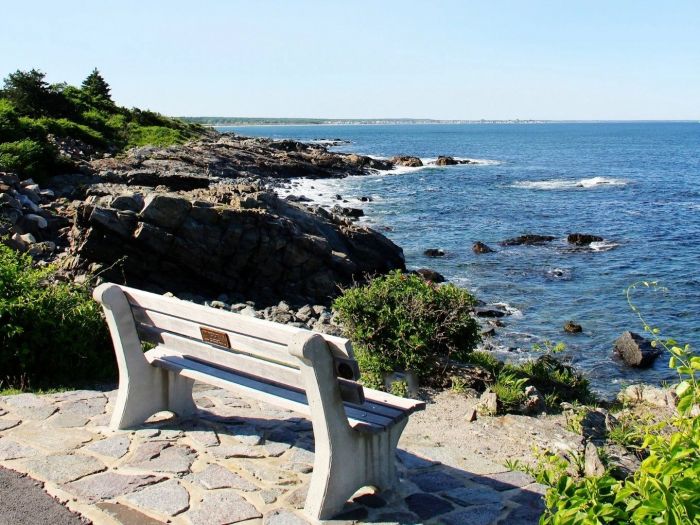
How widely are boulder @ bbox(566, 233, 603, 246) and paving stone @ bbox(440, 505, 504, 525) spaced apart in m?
27.0

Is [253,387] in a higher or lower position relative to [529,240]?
higher

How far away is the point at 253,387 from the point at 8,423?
2.25 m

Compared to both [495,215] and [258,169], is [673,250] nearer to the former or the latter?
[495,215]

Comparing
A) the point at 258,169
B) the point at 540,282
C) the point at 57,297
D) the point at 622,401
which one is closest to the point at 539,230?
the point at 540,282

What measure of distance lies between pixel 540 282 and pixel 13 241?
626 inches

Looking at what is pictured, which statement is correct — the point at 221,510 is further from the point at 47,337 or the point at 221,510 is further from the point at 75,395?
the point at 47,337

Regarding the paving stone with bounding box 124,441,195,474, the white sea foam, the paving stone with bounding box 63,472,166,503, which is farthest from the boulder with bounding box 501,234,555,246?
the paving stone with bounding box 63,472,166,503

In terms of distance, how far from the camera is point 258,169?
151ft

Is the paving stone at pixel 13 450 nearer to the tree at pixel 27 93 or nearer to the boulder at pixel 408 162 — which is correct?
the tree at pixel 27 93

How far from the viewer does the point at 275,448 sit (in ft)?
17.9

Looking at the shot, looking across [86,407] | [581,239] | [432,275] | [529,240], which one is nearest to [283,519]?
[86,407]

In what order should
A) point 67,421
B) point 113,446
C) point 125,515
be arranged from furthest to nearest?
point 67,421 < point 113,446 < point 125,515

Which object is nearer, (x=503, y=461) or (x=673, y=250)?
(x=503, y=461)

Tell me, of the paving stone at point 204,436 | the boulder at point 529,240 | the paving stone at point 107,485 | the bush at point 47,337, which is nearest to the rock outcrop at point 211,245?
the bush at point 47,337
